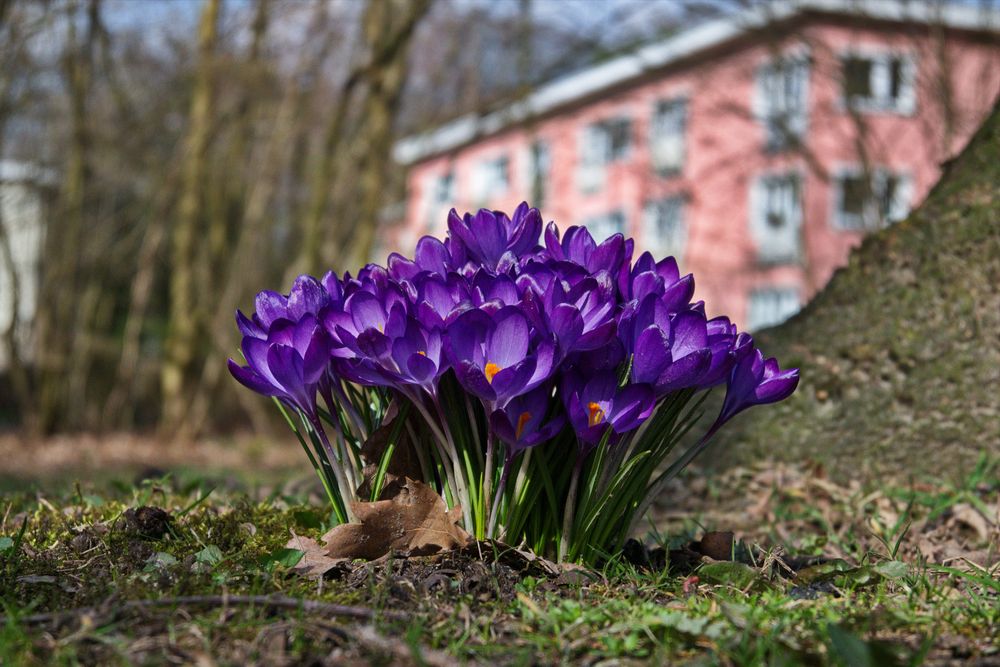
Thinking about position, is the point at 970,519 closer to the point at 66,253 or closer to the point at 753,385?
the point at 753,385

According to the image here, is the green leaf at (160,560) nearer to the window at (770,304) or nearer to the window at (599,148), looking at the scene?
the window at (599,148)

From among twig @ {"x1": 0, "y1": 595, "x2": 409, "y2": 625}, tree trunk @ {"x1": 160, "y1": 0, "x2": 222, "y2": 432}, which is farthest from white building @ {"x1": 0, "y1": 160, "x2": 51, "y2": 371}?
twig @ {"x1": 0, "y1": 595, "x2": 409, "y2": 625}

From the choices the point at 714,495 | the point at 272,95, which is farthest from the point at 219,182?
the point at 714,495

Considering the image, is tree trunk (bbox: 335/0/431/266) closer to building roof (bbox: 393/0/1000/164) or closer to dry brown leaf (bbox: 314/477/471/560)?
building roof (bbox: 393/0/1000/164)

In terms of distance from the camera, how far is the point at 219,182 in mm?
14703

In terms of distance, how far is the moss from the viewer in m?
3.40

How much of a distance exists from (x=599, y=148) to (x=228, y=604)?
26645 mm

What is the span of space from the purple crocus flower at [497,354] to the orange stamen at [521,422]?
63 mm

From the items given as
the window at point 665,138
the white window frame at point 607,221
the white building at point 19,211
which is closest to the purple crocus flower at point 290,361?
the white building at point 19,211

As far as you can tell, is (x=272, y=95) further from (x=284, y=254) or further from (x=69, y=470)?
(x=69, y=470)

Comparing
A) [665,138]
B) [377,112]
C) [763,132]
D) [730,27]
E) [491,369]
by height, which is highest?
[730,27]

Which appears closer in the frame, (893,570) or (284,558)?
(284,558)

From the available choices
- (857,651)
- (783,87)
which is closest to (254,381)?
(857,651)

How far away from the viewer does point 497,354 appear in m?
1.85
